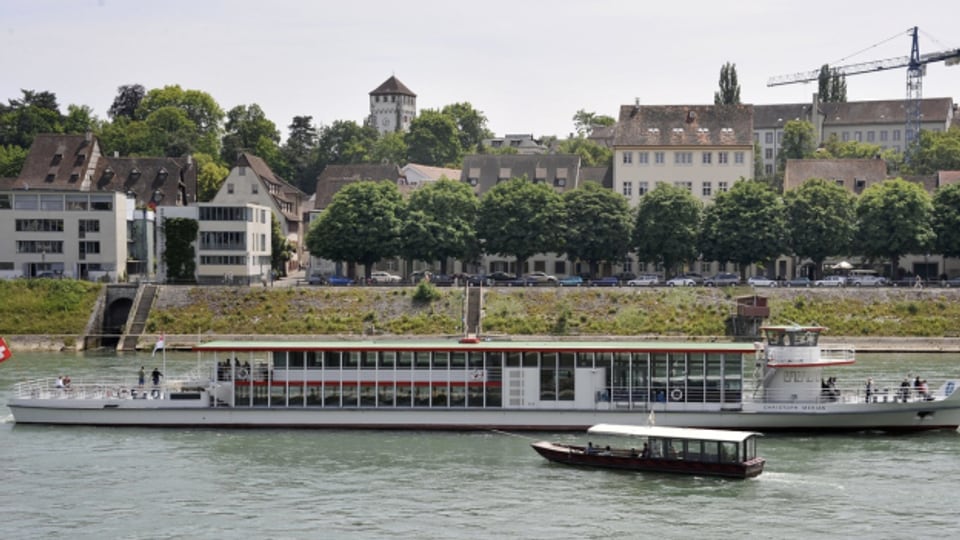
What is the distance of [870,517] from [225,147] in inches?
5462

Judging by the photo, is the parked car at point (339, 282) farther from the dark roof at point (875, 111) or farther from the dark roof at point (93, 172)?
the dark roof at point (875, 111)

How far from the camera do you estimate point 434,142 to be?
628ft

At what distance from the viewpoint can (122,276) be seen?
10150 centimetres

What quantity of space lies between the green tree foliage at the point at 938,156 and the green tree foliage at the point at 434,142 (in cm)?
6554

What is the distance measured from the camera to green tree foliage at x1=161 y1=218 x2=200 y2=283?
103000 mm

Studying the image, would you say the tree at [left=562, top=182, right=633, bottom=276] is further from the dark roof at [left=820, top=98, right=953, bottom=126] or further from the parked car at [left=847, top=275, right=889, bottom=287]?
the dark roof at [left=820, top=98, right=953, bottom=126]

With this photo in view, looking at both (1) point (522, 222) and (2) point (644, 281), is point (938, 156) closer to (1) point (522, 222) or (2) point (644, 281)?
(1) point (522, 222)

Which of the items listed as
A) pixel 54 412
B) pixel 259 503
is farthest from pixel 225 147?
pixel 259 503

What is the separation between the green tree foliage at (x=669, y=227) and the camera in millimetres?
106688

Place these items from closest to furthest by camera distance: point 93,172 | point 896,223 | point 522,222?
point 896,223 < point 522,222 < point 93,172

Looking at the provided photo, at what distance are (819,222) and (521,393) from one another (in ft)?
195

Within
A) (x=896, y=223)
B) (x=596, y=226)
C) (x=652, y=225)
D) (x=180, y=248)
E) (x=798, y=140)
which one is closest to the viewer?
(x=180, y=248)

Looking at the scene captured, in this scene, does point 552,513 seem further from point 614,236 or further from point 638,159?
point 638,159

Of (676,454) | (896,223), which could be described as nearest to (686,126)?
(896,223)
